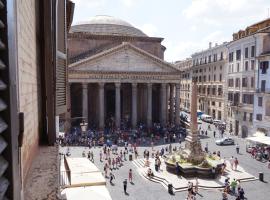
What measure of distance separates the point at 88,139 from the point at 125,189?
1344 cm

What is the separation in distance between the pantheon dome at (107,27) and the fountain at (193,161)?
2777 cm

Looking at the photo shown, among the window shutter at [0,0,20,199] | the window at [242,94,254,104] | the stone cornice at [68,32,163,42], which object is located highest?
the stone cornice at [68,32,163,42]

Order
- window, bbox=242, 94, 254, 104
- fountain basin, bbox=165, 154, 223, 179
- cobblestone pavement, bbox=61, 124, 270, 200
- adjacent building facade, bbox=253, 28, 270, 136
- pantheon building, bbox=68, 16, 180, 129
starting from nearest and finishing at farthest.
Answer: cobblestone pavement, bbox=61, 124, 270, 200
fountain basin, bbox=165, 154, 223, 179
adjacent building facade, bbox=253, 28, 270, 136
window, bbox=242, 94, 254, 104
pantheon building, bbox=68, 16, 180, 129

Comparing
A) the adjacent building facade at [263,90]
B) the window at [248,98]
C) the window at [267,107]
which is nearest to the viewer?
the window at [267,107]

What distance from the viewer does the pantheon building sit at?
34.1 meters

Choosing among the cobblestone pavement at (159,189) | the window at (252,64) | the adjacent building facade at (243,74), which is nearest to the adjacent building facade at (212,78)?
the adjacent building facade at (243,74)

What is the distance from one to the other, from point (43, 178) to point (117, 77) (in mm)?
31707

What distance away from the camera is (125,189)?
1572 cm

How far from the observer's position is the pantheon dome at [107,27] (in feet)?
150

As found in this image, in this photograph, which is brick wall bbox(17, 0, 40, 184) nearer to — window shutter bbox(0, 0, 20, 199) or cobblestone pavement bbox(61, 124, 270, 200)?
window shutter bbox(0, 0, 20, 199)

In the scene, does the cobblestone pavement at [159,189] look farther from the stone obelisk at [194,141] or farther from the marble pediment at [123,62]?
the marble pediment at [123,62]

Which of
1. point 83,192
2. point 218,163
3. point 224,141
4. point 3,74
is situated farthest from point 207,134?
point 3,74

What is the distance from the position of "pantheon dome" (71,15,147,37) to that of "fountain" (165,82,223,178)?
2777 centimetres

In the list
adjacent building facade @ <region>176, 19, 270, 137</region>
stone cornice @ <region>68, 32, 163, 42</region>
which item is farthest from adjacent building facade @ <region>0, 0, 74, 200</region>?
stone cornice @ <region>68, 32, 163, 42</region>
